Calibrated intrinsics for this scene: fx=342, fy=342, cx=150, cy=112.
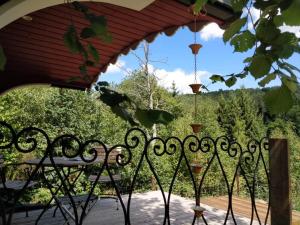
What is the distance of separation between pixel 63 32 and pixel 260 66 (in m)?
3.36

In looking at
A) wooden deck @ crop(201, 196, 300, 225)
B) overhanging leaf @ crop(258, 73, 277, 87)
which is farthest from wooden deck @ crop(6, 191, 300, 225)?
overhanging leaf @ crop(258, 73, 277, 87)

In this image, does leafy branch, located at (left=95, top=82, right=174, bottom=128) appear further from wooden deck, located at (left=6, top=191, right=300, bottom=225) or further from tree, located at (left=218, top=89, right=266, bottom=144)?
tree, located at (left=218, top=89, right=266, bottom=144)

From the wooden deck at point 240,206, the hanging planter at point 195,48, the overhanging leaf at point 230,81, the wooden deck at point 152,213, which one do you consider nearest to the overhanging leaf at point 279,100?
the overhanging leaf at point 230,81

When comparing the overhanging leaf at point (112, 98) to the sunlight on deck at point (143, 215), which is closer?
the overhanging leaf at point (112, 98)

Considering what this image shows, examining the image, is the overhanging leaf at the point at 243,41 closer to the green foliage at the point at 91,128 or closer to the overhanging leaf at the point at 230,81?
the overhanging leaf at the point at 230,81

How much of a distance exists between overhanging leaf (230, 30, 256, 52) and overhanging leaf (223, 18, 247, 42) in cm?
2

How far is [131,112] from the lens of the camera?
2.77 feet

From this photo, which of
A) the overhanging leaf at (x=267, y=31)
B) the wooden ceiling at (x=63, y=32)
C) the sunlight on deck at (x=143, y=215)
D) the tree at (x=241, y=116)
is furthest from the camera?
the tree at (x=241, y=116)

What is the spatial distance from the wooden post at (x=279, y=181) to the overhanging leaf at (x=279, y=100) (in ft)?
5.35

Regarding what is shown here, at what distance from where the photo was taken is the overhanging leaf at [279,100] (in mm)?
792

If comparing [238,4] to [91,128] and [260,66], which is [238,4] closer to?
[260,66]

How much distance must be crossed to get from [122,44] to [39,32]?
109 centimetres

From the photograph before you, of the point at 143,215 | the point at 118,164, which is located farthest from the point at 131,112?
the point at 143,215

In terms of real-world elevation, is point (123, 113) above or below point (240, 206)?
above
